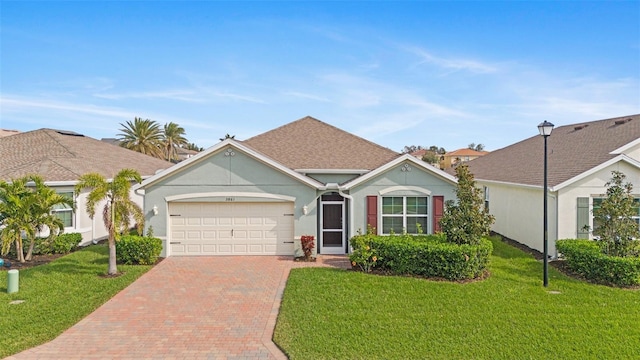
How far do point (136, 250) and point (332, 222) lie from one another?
7.49 metres

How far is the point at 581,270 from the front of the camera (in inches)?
459

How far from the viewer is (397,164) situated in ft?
48.8

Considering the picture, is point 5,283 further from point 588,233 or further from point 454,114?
point 454,114

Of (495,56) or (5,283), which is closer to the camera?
(5,283)

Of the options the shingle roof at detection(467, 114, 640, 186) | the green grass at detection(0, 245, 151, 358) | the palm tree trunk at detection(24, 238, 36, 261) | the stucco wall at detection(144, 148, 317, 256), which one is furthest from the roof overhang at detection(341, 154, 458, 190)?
the palm tree trunk at detection(24, 238, 36, 261)

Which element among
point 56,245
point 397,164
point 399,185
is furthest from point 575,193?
point 56,245

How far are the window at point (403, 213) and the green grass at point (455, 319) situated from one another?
3855 mm

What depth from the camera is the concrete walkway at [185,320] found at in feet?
23.0

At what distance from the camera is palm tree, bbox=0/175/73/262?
12.8m

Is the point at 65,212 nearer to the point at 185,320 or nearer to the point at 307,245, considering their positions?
the point at 307,245

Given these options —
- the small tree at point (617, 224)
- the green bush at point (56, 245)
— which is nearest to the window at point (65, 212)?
the green bush at point (56, 245)

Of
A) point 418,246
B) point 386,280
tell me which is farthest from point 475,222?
point 386,280

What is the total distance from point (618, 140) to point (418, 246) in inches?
457

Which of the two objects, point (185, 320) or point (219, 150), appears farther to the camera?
point (219, 150)
